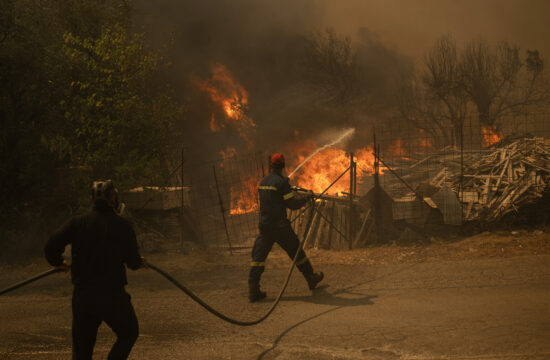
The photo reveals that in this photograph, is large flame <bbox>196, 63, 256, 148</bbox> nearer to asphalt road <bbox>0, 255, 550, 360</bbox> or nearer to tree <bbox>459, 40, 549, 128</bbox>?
tree <bbox>459, 40, 549, 128</bbox>

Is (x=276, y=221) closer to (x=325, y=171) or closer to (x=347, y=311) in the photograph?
(x=347, y=311)

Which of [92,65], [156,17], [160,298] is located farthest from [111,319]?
[156,17]

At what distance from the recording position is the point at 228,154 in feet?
78.8

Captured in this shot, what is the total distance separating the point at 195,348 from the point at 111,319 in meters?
1.68

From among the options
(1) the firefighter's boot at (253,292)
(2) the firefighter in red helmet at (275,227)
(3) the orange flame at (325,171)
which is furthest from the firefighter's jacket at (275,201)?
(3) the orange flame at (325,171)

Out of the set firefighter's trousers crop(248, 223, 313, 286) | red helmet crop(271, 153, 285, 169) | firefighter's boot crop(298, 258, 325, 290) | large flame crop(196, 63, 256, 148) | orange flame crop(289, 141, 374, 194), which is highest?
large flame crop(196, 63, 256, 148)

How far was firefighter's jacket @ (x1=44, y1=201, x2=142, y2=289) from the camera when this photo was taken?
3.32m

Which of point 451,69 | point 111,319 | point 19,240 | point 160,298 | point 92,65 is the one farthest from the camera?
point 451,69

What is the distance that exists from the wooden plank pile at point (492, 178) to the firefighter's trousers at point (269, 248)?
5.12 metres

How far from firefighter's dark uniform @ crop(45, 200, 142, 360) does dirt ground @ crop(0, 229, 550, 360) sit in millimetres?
1416

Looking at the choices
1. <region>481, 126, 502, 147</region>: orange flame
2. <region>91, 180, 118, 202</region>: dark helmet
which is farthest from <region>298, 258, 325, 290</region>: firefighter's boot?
<region>481, 126, 502, 147</region>: orange flame

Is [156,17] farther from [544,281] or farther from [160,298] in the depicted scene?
[544,281]

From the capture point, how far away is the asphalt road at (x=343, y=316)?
452 centimetres

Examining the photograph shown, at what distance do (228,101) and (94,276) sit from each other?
22.6m
